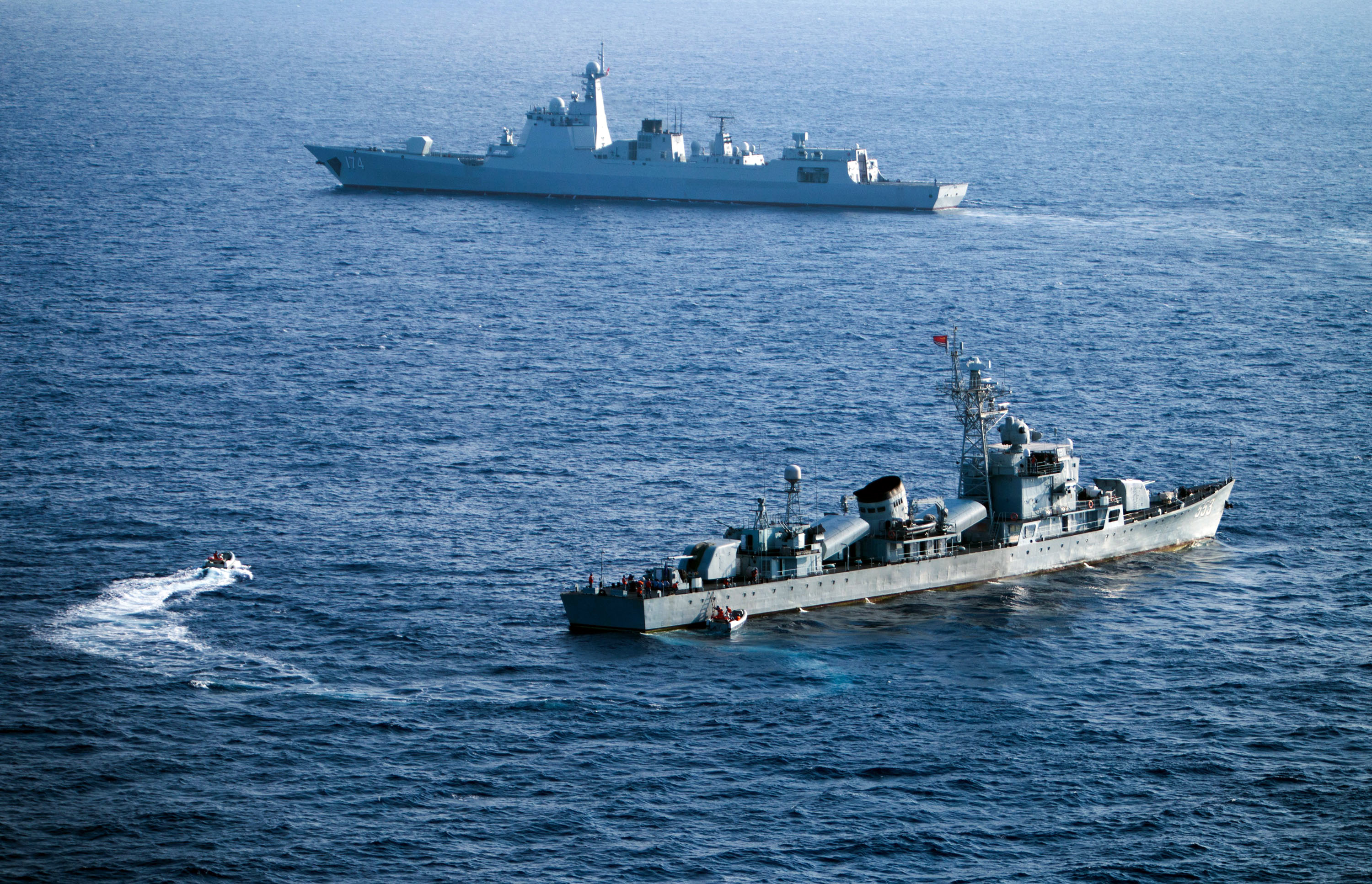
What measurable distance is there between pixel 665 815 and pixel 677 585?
2013 centimetres

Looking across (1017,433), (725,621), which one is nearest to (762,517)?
(725,621)

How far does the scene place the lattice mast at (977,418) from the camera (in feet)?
307

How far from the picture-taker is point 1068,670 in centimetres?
7875

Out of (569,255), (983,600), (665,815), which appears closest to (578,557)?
(983,600)

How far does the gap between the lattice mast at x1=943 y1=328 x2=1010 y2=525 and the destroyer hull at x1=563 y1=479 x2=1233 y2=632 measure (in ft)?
12.2

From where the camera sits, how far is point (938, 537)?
3521 inches

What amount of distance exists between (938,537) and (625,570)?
57.7 ft

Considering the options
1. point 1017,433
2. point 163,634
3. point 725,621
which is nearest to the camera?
point 163,634

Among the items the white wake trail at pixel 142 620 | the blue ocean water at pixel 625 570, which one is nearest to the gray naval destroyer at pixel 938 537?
the blue ocean water at pixel 625 570

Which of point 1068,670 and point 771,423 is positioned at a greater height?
point 771,423

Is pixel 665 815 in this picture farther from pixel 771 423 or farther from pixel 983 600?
pixel 771 423

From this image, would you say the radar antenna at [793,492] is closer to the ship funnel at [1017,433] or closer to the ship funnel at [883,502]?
the ship funnel at [883,502]

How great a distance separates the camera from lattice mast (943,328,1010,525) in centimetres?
9350

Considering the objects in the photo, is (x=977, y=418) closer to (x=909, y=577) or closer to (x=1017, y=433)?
(x=1017, y=433)
